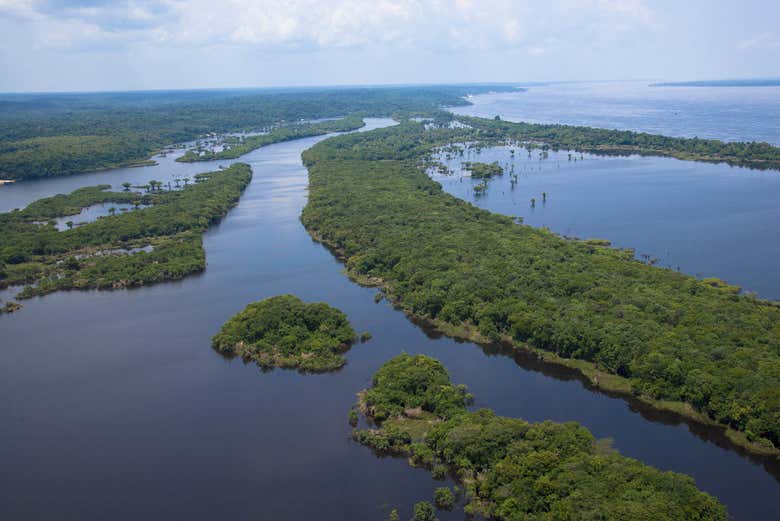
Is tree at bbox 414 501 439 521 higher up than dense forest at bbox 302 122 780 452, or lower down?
lower down

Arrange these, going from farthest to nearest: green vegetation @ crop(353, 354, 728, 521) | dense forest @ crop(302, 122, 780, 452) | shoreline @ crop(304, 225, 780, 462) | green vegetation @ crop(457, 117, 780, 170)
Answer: green vegetation @ crop(457, 117, 780, 170)
dense forest @ crop(302, 122, 780, 452)
shoreline @ crop(304, 225, 780, 462)
green vegetation @ crop(353, 354, 728, 521)

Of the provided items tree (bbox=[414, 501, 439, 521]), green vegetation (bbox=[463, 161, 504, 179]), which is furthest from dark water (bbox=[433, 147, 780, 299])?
tree (bbox=[414, 501, 439, 521])

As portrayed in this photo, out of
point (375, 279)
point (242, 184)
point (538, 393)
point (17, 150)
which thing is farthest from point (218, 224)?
point (17, 150)

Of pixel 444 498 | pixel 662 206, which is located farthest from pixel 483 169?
pixel 444 498

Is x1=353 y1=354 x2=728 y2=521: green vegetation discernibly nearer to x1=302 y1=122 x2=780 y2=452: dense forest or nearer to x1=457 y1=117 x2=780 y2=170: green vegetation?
x1=302 y1=122 x2=780 y2=452: dense forest

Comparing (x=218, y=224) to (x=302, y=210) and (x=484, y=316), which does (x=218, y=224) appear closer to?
(x=302, y=210)

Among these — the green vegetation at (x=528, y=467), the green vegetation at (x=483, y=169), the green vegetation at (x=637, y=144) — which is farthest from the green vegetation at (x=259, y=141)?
the green vegetation at (x=528, y=467)

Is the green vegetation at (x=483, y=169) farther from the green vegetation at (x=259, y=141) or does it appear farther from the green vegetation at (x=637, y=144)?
the green vegetation at (x=259, y=141)
